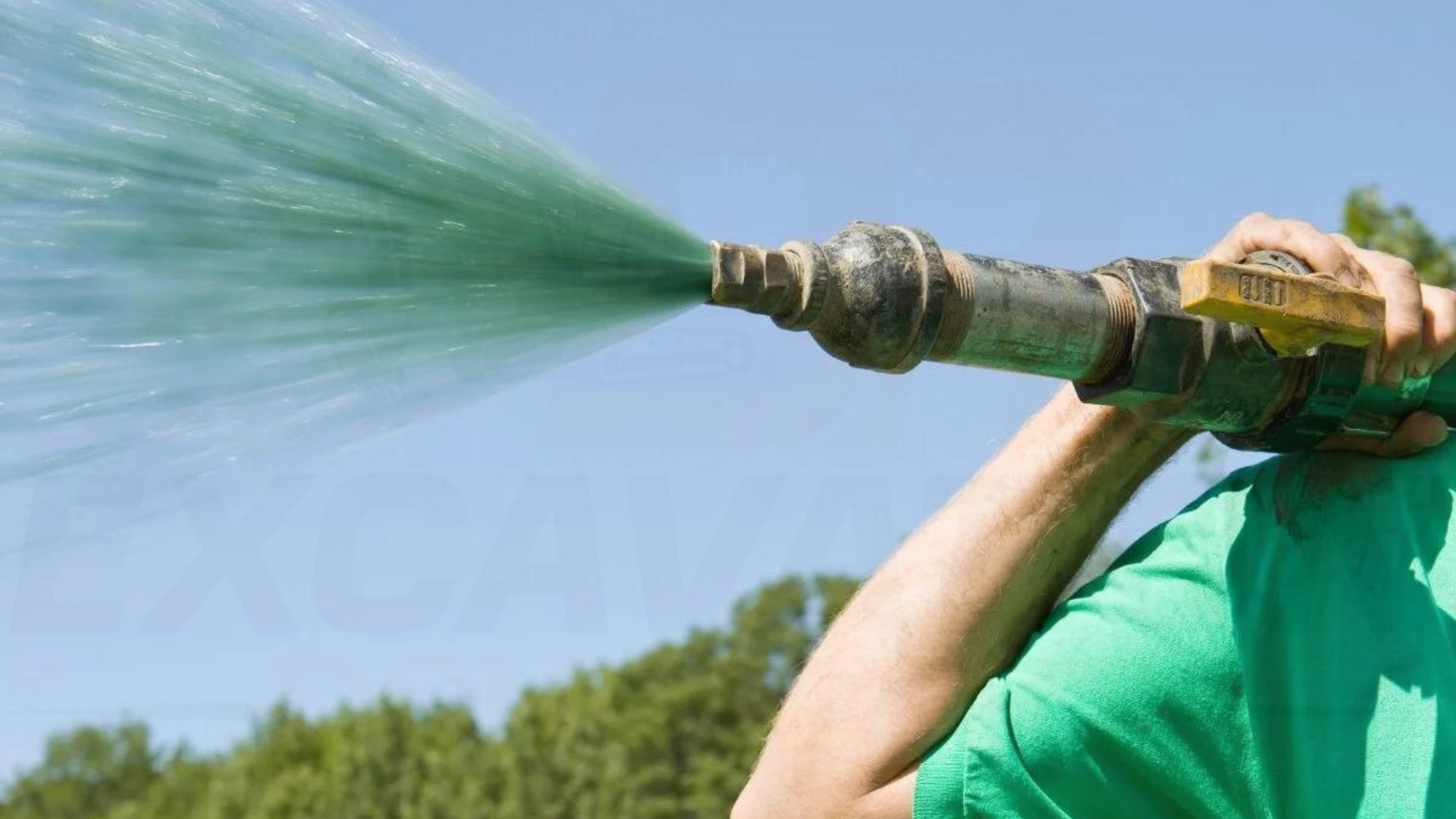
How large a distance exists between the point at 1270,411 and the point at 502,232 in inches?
34.8

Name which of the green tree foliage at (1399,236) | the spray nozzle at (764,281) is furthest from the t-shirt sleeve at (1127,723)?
the green tree foliage at (1399,236)

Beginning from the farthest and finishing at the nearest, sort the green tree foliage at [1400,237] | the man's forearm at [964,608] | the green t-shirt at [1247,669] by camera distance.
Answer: the green tree foliage at [1400,237] < the man's forearm at [964,608] < the green t-shirt at [1247,669]

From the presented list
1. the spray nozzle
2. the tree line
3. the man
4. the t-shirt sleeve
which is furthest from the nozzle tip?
the tree line

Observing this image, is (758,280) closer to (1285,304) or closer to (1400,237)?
(1285,304)

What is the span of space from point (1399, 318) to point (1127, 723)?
0.60 metres

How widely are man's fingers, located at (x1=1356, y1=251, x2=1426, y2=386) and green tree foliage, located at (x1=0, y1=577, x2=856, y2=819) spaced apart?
32006mm

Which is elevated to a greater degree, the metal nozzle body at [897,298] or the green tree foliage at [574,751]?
the metal nozzle body at [897,298]

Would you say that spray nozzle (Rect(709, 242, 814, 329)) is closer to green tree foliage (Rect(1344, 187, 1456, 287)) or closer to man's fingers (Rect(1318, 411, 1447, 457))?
man's fingers (Rect(1318, 411, 1447, 457))

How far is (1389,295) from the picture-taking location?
1.91 m

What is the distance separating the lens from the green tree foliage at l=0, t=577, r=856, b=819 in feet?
121

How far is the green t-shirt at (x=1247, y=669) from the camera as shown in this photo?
6.62 feet

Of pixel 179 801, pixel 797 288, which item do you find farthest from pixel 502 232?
pixel 179 801

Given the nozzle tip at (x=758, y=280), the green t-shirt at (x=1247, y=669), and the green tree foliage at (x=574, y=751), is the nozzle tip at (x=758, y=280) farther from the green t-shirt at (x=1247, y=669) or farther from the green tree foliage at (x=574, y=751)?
the green tree foliage at (x=574, y=751)

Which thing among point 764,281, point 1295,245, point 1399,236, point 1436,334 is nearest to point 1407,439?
point 1436,334
